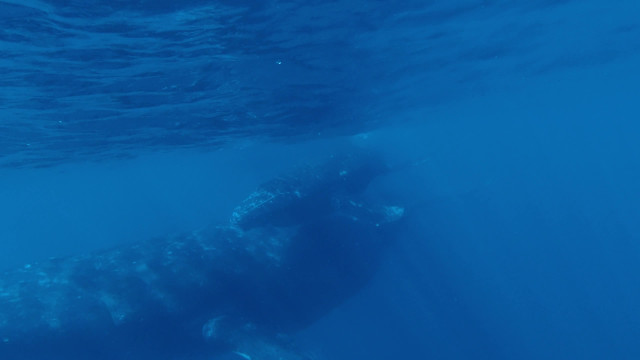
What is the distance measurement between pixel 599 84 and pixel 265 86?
40.1m

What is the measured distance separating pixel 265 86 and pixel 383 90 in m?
9.47

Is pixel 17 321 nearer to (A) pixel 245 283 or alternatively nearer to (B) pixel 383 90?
(A) pixel 245 283

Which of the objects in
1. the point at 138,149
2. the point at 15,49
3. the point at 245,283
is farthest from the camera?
the point at 138,149

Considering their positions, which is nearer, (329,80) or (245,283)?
(245,283)

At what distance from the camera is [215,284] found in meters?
17.2

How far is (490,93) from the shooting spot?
42.1m

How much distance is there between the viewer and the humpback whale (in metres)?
14.4

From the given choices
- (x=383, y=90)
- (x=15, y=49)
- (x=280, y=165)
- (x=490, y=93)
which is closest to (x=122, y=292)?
(x=15, y=49)

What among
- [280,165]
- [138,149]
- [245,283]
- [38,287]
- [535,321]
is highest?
[280,165]

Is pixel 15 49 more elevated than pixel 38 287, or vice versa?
pixel 15 49

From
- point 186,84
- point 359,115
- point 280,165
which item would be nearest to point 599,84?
point 359,115

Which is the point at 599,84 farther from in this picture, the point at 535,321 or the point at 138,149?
the point at 138,149

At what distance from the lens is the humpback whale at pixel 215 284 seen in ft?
47.1

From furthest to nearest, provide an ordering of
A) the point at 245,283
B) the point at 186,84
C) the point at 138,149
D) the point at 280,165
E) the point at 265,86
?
1. the point at 280,165
2. the point at 138,149
3. the point at 265,86
4. the point at 186,84
5. the point at 245,283
